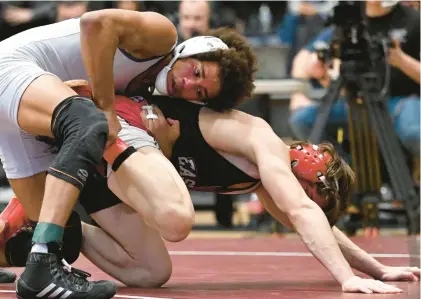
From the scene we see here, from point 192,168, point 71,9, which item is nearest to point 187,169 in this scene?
point 192,168

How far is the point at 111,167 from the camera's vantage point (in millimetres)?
3145

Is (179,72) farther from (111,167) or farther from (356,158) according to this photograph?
(356,158)

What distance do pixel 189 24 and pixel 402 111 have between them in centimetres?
139

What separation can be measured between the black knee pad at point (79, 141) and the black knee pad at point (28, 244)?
59 centimetres

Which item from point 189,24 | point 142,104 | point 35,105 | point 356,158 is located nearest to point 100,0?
point 189,24

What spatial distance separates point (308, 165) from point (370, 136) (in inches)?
87.1

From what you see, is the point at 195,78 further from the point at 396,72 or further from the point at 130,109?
the point at 396,72

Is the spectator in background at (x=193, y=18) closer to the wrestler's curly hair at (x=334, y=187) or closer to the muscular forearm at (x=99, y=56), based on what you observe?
the wrestler's curly hair at (x=334, y=187)

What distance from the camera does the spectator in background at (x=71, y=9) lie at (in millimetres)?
6332

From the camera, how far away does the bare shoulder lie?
3.00 meters

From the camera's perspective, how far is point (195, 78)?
10.5 feet

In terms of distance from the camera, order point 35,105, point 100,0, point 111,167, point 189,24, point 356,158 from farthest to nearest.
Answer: point 100,0 → point 189,24 → point 356,158 → point 111,167 → point 35,105

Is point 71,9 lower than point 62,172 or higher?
lower

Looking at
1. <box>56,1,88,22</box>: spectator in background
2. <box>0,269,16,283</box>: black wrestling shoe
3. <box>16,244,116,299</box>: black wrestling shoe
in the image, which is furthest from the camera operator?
<box>16,244,116,299</box>: black wrestling shoe
